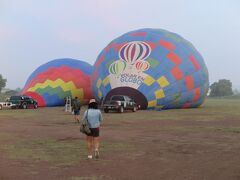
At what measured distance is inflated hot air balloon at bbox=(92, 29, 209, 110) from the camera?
103ft

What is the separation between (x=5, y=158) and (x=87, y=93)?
3115cm

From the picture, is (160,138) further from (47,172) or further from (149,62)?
(149,62)

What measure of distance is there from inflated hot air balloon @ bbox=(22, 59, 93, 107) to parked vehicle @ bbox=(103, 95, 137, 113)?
32.6 ft

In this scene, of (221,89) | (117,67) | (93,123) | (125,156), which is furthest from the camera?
(221,89)

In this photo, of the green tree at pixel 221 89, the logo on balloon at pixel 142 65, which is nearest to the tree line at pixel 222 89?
the green tree at pixel 221 89

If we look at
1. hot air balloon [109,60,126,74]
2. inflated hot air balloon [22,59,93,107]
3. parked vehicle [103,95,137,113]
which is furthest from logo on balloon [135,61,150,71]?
inflated hot air balloon [22,59,93,107]

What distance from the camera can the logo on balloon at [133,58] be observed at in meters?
31.5

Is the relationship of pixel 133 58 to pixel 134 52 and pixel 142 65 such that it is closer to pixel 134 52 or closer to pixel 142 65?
pixel 134 52

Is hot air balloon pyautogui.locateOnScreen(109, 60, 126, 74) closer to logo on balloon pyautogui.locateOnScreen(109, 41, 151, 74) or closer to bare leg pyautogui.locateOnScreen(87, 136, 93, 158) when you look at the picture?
logo on balloon pyautogui.locateOnScreen(109, 41, 151, 74)

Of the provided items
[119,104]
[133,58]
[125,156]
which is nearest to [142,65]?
[133,58]

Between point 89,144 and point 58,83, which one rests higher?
point 58,83

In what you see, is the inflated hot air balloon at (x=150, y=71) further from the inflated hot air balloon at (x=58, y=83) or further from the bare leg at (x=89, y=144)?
the bare leg at (x=89, y=144)

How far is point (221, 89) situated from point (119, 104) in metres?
138

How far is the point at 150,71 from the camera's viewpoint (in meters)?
31.3
